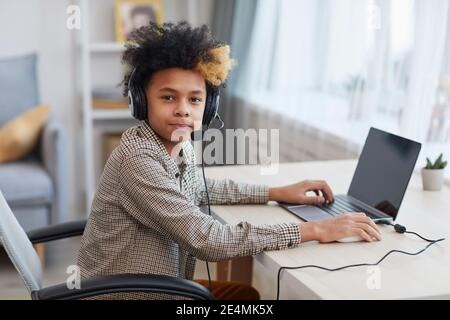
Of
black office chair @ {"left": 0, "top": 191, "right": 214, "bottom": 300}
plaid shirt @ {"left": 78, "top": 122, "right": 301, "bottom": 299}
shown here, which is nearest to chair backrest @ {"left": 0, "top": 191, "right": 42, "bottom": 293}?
black office chair @ {"left": 0, "top": 191, "right": 214, "bottom": 300}

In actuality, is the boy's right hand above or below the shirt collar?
below

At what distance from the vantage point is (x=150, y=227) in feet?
5.16

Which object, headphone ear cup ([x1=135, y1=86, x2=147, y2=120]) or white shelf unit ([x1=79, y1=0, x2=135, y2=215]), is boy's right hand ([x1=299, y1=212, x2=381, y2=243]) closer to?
headphone ear cup ([x1=135, y1=86, x2=147, y2=120])

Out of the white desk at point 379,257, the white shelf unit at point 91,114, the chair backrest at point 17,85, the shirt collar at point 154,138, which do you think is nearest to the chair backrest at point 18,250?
the shirt collar at point 154,138

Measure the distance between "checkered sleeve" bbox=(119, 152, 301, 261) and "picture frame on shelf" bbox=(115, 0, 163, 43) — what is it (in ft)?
7.77

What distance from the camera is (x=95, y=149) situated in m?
4.04

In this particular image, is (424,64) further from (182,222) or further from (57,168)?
(57,168)

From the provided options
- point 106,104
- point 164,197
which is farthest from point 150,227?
point 106,104

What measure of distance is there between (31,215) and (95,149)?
3.19 feet

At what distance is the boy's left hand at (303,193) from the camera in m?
1.87

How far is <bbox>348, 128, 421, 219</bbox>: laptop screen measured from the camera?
173cm
